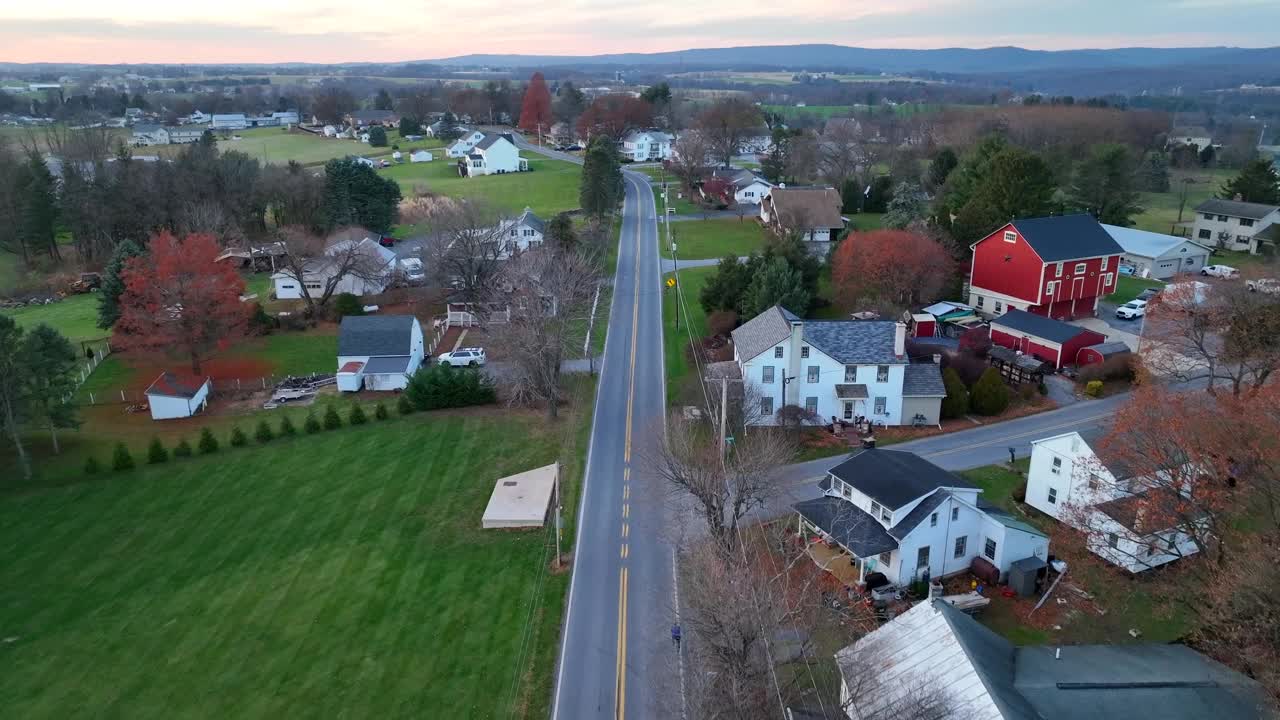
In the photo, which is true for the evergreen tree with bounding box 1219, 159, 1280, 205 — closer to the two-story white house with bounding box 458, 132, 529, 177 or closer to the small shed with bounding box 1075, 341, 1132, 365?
the small shed with bounding box 1075, 341, 1132, 365

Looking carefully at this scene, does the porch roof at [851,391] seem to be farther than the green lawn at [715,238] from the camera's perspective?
No

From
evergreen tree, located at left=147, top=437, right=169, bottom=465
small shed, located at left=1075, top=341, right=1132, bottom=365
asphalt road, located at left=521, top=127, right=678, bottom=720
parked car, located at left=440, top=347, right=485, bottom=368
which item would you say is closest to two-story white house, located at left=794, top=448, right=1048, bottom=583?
asphalt road, located at left=521, top=127, right=678, bottom=720

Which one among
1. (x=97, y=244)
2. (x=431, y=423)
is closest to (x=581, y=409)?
(x=431, y=423)

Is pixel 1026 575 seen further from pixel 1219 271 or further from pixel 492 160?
pixel 492 160

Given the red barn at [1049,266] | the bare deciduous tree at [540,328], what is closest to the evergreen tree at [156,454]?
the bare deciduous tree at [540,328]

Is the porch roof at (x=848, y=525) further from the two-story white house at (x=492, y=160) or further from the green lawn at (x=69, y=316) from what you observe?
the two-story white house at (x=492, y=160)
